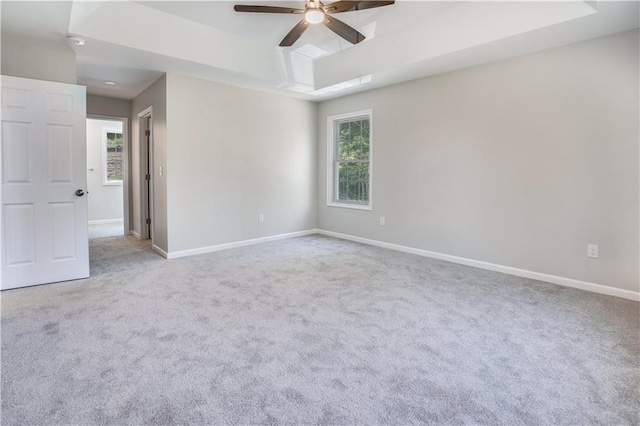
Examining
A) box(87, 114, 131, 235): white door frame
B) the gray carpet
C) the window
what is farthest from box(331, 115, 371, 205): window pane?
the window

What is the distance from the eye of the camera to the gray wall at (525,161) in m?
3.06

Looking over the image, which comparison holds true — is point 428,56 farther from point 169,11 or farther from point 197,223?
point 197,223

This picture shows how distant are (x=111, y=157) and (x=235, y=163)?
4541mm

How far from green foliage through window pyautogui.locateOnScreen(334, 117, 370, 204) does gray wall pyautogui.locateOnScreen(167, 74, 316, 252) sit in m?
0.51

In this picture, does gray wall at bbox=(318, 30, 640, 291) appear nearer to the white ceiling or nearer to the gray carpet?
the white ceiling

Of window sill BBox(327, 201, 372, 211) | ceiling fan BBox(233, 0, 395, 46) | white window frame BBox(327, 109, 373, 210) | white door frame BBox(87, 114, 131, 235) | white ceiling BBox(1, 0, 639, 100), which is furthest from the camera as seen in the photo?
white door frame BBox(87, 114, 131, 235)

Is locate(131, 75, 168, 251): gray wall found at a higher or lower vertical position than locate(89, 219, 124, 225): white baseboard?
higher

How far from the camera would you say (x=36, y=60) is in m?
3.37

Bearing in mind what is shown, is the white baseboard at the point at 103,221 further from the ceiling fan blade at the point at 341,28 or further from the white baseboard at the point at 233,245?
the ceiling fan blade at the point at 341,28

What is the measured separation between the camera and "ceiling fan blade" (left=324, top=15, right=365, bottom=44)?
2.93 metres

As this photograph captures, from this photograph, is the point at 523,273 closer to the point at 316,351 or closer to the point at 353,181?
the point at 316,351

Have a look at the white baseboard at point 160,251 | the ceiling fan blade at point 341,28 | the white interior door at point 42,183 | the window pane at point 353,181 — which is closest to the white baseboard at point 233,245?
the white baseboard at point 160,251

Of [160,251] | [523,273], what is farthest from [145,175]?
[523,273]

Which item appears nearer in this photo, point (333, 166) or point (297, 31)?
point (297, 31)
